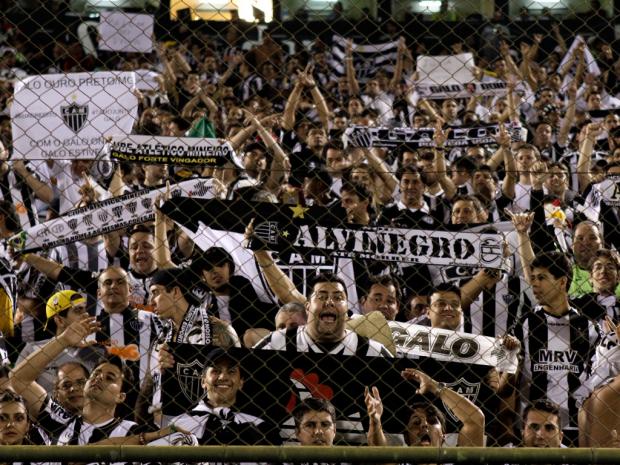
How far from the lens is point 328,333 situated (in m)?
5.43

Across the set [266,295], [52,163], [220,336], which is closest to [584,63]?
[52,163]

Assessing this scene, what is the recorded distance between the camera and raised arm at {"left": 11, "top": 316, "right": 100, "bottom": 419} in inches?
217

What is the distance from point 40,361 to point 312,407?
4.79ft

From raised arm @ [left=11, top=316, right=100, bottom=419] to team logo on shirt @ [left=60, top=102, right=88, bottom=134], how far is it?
1.28 m

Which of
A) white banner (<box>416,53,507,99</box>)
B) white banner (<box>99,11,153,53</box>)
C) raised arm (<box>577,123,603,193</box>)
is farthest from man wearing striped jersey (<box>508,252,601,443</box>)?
white banner (<box>416,53,507,99</box>)

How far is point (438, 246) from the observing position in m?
5.35

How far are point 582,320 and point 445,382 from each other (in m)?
1.09

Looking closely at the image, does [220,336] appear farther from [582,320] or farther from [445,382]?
[582,320]

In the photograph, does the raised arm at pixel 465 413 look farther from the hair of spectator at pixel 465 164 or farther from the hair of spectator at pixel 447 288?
the hair of spectator at pixel 465 164

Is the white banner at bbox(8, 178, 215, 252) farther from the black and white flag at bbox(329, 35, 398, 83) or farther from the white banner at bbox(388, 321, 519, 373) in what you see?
the black and white flag at bbox(329, 35, 398, 83)

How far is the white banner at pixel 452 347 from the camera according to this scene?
215 inches

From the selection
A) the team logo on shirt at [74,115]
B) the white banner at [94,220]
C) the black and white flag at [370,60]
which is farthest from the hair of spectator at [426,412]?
the black and white flag at [370,60]

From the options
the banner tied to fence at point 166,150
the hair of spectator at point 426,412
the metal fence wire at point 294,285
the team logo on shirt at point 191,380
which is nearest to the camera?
the hair of spectator at point 426,412

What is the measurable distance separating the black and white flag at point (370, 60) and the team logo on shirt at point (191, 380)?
736 centimetres
